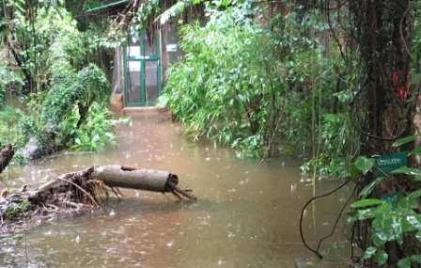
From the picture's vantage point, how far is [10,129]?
11.5 metres

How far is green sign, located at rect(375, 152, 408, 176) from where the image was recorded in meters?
3.75

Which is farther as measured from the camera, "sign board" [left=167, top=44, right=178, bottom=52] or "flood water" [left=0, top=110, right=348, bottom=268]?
"sign board" [left=167, top=44, right=178, bottom=52]

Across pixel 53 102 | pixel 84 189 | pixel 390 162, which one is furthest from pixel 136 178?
pixel 53 102

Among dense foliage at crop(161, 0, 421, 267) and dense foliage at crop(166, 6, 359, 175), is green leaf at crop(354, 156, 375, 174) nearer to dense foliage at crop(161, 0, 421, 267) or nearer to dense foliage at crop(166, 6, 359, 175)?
dense foliage at crop(161, 0, 421, 267)

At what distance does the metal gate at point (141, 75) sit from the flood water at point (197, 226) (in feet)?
27.8

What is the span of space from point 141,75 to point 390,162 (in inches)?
602

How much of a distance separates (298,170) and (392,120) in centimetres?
529

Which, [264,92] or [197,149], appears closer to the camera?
[264,92]

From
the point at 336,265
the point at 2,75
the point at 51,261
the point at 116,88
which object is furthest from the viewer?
the point at 116,88

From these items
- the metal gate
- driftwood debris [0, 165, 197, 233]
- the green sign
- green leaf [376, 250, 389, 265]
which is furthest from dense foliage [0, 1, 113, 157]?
green leaf [376, 250, 389, 265]

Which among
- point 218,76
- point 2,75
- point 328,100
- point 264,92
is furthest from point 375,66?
point 2,75

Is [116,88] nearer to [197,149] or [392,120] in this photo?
[197,149]

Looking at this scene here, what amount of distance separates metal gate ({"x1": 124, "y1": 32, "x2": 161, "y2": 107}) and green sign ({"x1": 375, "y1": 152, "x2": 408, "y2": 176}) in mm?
15069

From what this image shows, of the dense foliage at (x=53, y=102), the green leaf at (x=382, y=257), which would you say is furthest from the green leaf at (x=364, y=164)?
the dense foliage at (x=53, y=102)
